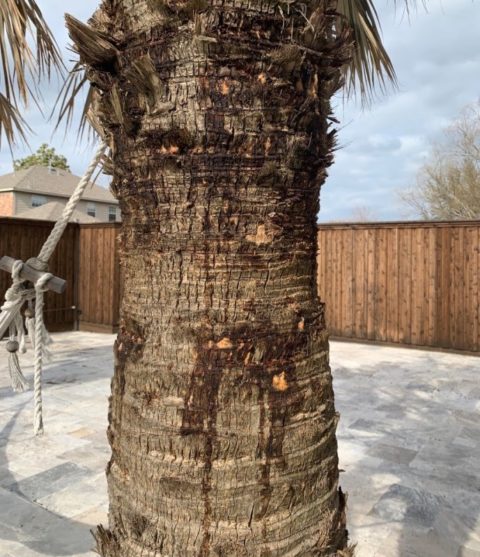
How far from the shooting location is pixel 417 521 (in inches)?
99.4

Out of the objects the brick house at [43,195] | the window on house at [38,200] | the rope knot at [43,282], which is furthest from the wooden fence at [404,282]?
the window on house at [38,200]

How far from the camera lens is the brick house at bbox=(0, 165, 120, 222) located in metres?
18.8

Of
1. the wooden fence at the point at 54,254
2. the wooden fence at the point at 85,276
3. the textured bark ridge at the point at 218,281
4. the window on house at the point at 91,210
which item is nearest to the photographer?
the textured bark ridge at the point at 218,281

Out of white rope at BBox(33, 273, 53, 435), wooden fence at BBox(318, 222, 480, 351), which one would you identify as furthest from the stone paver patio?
wooden fence at BBox(318, 222, 480, 351)

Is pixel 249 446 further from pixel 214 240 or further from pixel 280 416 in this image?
pixel 214 240

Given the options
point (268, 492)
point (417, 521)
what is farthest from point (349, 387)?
point (268, 492)

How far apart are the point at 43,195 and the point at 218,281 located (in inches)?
813

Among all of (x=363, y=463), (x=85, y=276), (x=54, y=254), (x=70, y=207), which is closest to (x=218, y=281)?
(x=70, y=207)

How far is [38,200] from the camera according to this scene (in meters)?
19.4

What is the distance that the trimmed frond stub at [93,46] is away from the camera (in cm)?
81

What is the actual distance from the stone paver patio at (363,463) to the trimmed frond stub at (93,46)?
7.32 ft

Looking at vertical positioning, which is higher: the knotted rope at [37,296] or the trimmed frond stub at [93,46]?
the trimmed frond stub at [93,46]

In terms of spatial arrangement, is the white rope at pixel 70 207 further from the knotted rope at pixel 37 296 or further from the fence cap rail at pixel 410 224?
the fence cap rail at pixel 410 224

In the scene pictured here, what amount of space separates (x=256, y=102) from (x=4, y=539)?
2.52 meters
